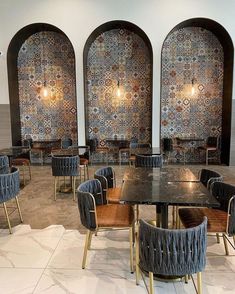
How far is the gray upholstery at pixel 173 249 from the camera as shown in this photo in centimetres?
179

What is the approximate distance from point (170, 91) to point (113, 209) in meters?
5.37

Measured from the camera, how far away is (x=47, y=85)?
25.1 feet

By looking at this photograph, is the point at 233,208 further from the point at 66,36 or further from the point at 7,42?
the point at 7,42

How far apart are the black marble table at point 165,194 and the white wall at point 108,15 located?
14.9 feet

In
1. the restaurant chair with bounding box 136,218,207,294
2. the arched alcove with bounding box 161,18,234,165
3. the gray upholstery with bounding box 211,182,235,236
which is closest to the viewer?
the restaurant chair with bounding box 136,218,207,294

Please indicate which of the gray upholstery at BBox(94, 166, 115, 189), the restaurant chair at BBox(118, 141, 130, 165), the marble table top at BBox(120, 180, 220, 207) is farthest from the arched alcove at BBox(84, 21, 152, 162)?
the marble table top at BBox(120, 180, 220, 207)

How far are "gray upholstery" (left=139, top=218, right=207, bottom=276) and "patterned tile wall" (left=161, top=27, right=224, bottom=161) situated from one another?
599cm

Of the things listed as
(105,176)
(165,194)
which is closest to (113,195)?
(105,176)

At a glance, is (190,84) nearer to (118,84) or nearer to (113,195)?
(118,84)

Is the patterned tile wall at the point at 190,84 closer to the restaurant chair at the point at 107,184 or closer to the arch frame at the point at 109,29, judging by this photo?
the arch frame at the point at 109,29

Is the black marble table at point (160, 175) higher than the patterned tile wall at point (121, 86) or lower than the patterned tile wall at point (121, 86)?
lower

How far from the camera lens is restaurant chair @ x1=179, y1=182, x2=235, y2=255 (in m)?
2.40

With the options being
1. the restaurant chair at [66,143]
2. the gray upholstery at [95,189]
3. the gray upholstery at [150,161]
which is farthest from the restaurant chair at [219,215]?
the restaurant chair at [66,143]

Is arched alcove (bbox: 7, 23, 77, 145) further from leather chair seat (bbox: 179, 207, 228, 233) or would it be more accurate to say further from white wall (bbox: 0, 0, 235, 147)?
leather chair seat (bbox: 179, 207, 228, 233)
